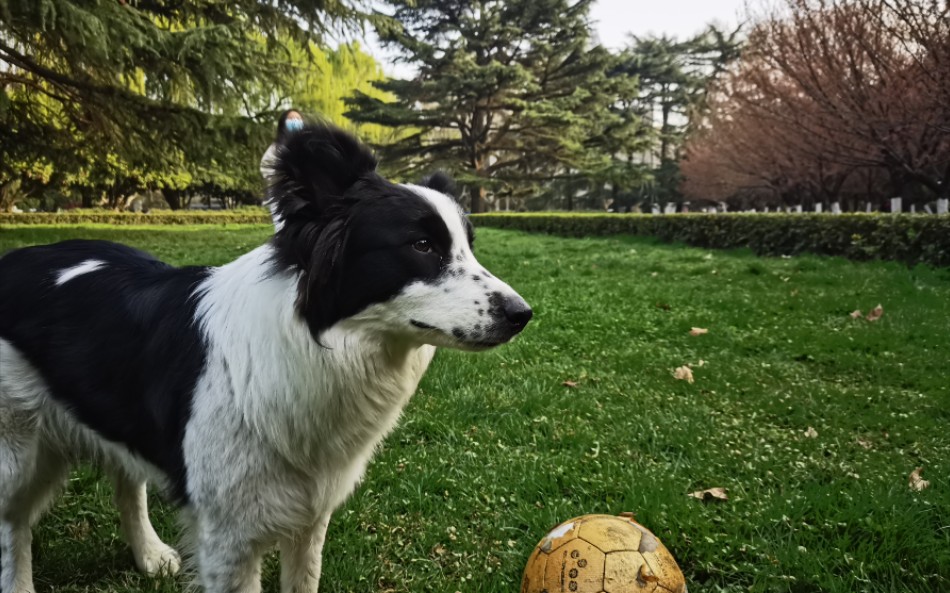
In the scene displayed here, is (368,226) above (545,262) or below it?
above

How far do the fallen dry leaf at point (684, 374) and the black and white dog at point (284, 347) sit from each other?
354 cm

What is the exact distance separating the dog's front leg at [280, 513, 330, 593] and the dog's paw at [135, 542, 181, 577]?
657 millimetres

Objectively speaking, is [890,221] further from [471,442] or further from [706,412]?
[471,442]

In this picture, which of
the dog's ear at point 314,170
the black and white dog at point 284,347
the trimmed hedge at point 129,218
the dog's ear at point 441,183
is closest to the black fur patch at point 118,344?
the black and white dog at point 284,347

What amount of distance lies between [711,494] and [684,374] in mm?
2074

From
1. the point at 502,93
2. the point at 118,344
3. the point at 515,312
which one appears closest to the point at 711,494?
the point at 515,312

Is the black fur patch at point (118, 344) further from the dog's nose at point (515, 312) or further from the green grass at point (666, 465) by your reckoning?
the dog's nose at point (515, 312)

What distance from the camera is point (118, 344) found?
7.22 ft

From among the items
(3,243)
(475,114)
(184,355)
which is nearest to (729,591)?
(184,355)

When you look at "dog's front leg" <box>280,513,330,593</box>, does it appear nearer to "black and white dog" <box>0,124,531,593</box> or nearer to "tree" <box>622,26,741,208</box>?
"black and white dog" <box>0,124,531,593</box>

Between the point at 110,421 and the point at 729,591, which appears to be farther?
the point at 729,591

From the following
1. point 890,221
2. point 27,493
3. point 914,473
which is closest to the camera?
point 27,493

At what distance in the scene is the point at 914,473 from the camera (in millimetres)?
3334

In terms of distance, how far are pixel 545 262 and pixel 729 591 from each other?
10.4 metres
